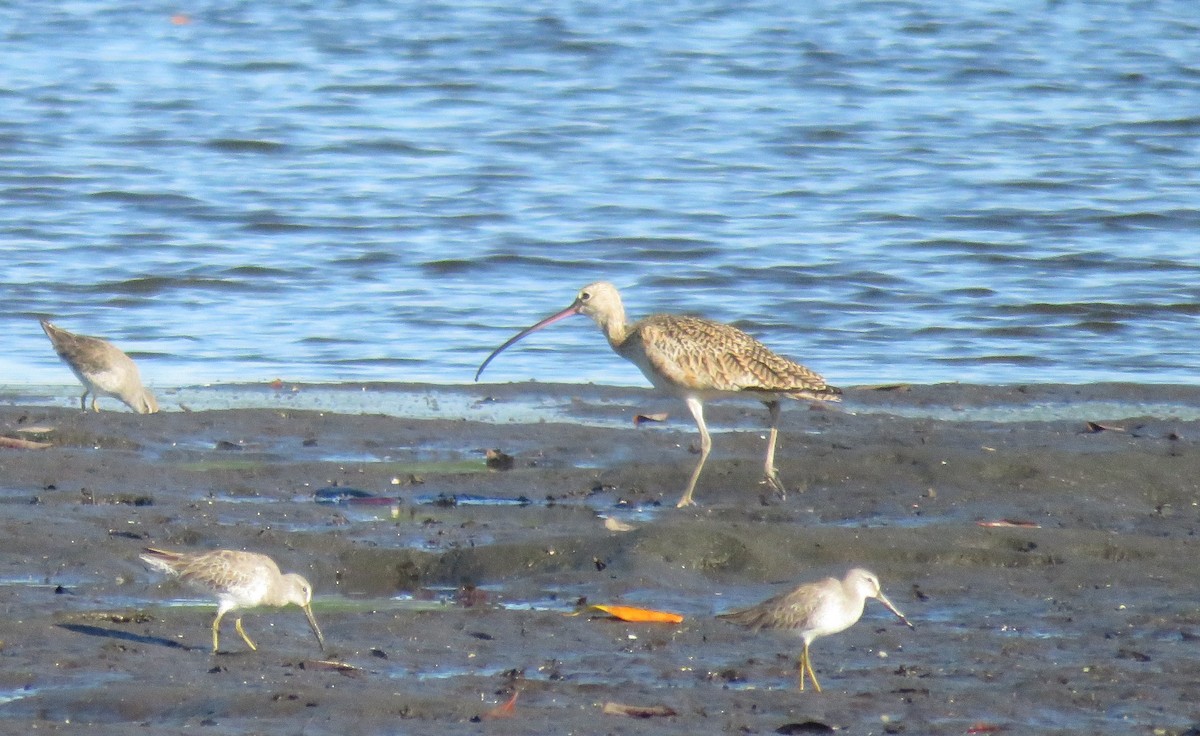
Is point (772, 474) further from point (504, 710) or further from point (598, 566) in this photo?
point (504, 710)

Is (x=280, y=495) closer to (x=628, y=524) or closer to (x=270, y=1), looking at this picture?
(x=628, y=524)

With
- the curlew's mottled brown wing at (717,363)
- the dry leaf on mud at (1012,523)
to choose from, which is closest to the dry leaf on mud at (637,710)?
the dry leaf on mud at (1012,523)

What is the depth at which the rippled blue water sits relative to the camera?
49.6 ft

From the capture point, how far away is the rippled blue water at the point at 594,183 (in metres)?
15.1

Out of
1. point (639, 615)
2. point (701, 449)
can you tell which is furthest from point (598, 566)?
point (701, 449)

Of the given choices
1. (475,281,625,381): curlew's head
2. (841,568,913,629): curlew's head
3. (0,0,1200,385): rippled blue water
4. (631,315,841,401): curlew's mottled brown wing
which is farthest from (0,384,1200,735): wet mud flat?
(0,0,1200,385): rippled blue water

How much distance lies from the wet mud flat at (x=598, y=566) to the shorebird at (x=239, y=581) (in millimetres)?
170

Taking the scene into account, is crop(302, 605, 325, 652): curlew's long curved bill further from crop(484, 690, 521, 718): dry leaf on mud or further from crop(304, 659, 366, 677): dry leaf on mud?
crop(484, 690, 521, 718): dry leaf on mud

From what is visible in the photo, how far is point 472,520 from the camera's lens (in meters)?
8.68

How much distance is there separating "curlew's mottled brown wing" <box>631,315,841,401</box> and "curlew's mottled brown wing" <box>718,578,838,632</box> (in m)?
3.38

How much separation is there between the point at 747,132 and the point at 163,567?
1980 centimetres

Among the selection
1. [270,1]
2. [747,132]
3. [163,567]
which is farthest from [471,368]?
[270,1]

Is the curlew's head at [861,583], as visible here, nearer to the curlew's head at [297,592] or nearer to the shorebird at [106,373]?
the curlew's head at [297,592]

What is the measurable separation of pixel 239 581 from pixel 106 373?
468 cm
